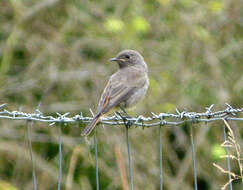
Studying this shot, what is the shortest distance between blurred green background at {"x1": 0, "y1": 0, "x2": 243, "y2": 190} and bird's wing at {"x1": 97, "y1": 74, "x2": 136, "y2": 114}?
273 centimetres

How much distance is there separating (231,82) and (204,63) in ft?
2.19

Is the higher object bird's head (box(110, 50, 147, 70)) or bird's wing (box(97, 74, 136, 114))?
bird's head (box(110, 50, 147, 70))

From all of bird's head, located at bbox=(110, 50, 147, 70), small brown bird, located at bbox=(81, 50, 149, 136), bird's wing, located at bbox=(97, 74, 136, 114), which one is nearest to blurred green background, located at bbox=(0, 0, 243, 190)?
bird's head, located at bbox=(110, 50, 147, 70)

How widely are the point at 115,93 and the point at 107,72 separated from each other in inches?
128

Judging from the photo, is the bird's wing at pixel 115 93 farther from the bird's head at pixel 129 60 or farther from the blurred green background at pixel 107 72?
the blurred green background at pixel 107 72

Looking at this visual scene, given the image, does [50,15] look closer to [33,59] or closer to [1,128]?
[33,59]

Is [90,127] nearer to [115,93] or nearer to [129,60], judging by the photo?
[115,93]

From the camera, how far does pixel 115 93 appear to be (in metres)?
6.41

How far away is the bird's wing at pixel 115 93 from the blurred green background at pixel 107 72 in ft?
8.97

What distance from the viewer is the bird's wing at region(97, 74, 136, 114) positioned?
6.09 meters

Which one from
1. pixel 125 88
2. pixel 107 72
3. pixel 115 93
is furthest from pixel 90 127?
pixel 107 72

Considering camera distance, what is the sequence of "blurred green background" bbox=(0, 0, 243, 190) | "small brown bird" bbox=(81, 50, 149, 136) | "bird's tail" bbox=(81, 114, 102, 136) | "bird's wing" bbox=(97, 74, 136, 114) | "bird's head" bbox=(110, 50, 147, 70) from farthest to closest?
1. "blurred green background" bbox=(0, 0, 243, 190)
2. "bird's head" bbox=(110, 50, 147, 70)
3. "small brown bird" bbox=(81, 50, 149, 136)
4. "bird's wing" bbox=(97, 74, 136, 114)
5. "bird's tail" bbox=(81, 114, 102, 136)

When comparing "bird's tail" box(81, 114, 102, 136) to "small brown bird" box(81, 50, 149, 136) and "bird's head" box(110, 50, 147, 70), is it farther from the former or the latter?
"bird's head" box(110, 50, 147, 70)

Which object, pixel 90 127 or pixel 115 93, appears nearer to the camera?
pixel 90 127
